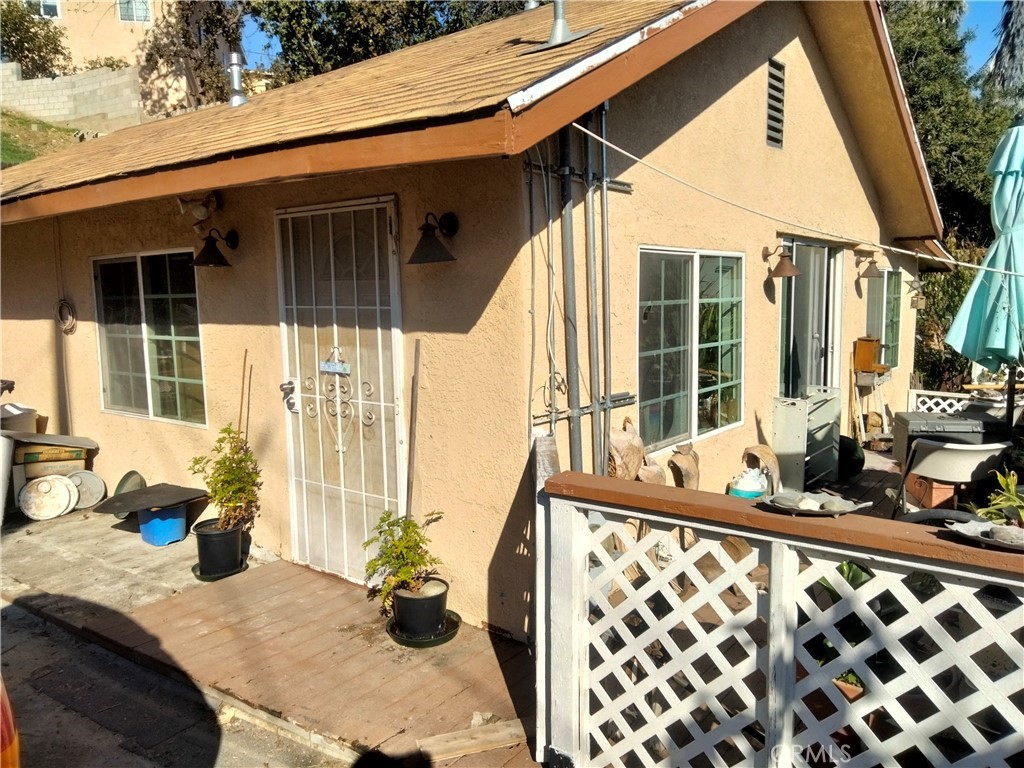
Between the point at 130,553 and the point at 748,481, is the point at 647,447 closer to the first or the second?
the point at 748,481

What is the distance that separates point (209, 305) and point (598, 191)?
3358 millimetres

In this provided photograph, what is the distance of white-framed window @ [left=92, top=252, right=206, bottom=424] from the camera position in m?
6.32

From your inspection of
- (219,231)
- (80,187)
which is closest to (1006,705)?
(219,231)

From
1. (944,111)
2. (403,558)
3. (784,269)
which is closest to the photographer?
(403,558)

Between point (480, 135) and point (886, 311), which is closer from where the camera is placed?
point (480, 135)

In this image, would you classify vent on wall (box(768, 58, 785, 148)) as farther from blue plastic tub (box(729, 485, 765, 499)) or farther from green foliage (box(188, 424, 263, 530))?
green foliage (box(188, 424, 263, 530))

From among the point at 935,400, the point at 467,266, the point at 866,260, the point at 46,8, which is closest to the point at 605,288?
the point at 467,266

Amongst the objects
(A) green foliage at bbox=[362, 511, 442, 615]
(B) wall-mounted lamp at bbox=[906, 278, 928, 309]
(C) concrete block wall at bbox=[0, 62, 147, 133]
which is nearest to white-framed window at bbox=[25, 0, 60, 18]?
(C) concrete block wall at bbox=[0, 62, 147, 133]

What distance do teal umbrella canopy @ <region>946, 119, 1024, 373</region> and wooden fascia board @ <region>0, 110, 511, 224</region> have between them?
3931 millimetres

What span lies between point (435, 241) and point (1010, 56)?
25.2 meters

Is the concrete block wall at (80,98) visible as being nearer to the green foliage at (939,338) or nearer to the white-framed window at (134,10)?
the white-framed window at (134,10)

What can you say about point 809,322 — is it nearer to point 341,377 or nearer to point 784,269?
point 784,269

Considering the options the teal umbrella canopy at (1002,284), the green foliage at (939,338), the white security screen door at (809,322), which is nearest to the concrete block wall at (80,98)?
the white security screen door at (809,322)

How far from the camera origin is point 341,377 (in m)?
5.08
